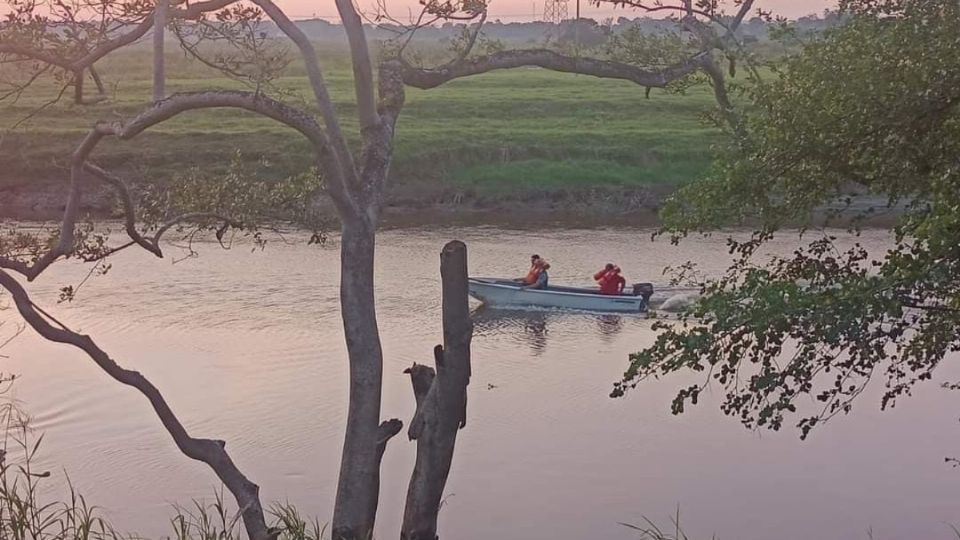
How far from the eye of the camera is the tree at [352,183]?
871 cm

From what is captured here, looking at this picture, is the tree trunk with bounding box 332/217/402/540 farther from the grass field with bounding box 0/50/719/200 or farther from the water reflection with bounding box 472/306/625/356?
the grass field with bounding box 0/50/719/200

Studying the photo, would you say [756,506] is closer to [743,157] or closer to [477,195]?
[743,157]

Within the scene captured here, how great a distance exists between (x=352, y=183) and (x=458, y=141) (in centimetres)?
3226

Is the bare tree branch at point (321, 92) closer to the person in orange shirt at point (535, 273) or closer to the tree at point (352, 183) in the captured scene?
the tree at point (352, 183)

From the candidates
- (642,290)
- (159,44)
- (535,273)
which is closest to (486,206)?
(535,273)

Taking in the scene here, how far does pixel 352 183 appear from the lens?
9172 millimetres

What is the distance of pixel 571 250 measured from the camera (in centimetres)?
3030

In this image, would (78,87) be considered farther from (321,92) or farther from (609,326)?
(609,326)

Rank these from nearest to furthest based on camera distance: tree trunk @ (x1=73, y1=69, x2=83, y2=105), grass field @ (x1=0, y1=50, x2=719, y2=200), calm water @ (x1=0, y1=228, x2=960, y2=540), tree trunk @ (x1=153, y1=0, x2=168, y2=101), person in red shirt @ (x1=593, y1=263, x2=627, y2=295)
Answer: tree trunk @ (x1=153, y1=0, x2=168, y2=101)
tree trunk @ (x1=73, y1=69, x2=83, y2=105)
calm water @ (x1=0, y1=228, x2=960, y2=540)
person in red shirt @ (x1=593, y1=263, x2=627, y2=295)
grass field @ (x1=0, y1=50, x2=719, y2=200)

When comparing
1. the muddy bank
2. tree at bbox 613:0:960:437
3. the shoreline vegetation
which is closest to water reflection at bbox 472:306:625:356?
the muddy bank

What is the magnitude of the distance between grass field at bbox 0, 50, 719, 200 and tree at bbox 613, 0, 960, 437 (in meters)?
27.7

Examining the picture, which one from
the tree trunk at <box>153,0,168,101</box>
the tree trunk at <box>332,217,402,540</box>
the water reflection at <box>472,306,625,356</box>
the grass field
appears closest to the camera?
the tree trunk at <box>153,0,168,101</box>

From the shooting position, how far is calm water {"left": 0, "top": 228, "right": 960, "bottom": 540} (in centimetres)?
1392

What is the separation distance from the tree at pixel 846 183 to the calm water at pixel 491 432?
550 centimetres
